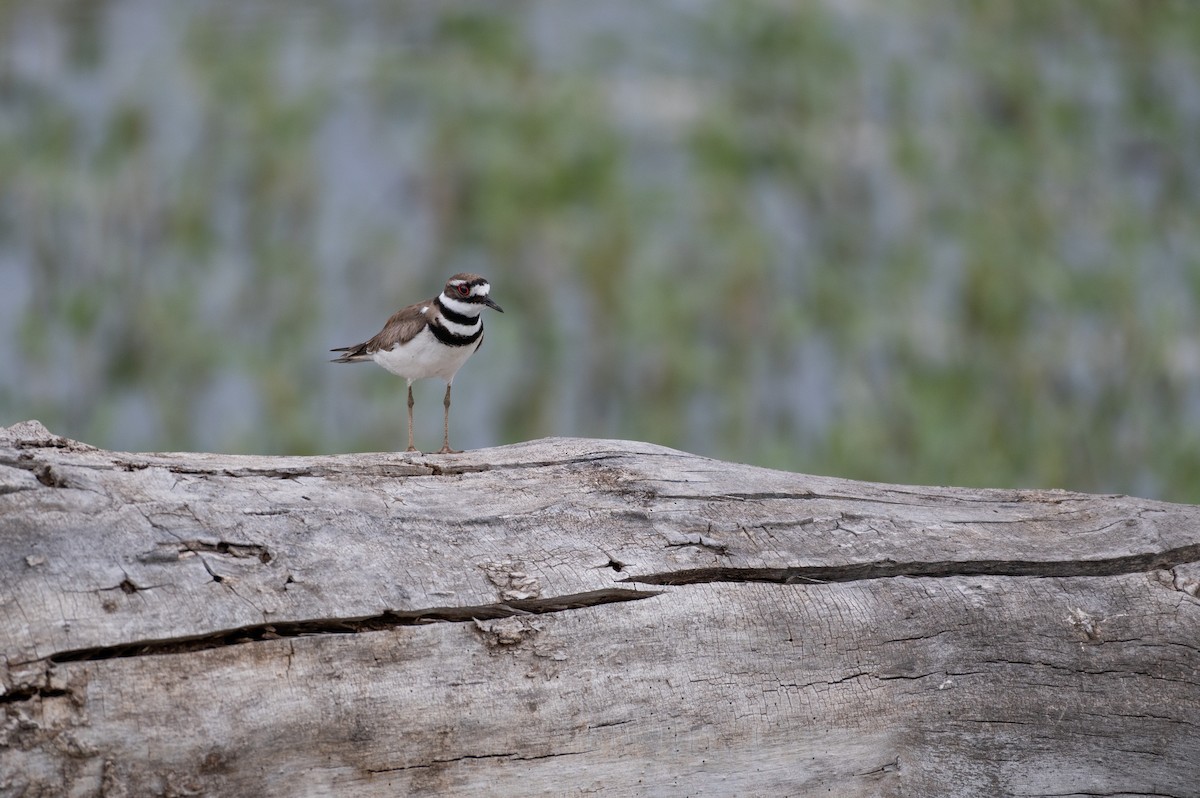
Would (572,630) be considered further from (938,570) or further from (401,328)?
(401,328)

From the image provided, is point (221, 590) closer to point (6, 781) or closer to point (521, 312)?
point (6, 781)

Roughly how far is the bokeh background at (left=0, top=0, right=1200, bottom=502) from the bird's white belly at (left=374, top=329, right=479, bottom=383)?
277cm

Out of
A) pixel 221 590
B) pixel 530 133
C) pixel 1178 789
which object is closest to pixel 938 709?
pixel 1178 789

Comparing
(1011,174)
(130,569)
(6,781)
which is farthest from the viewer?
(1011,174)

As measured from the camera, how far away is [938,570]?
302 centimetres

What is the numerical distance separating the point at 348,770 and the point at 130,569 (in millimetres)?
593

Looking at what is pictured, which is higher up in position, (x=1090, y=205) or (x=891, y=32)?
(x=891, y=32)

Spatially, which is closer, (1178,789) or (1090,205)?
(1178,789)

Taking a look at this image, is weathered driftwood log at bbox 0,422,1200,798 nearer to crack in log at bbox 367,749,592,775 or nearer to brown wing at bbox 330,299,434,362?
crack in log at bbox 367,749,592,775

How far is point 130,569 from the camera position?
2.40 metres

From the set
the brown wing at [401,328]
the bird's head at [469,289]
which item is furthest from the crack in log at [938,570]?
the brown wing at [401,328]

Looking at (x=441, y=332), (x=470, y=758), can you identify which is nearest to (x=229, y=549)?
(x=470, y=758)

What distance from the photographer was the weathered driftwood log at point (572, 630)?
2338 mm

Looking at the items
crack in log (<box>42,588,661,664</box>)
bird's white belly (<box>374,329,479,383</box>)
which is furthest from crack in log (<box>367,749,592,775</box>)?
bird's white belly (<box>374,329,479,383</box>)
